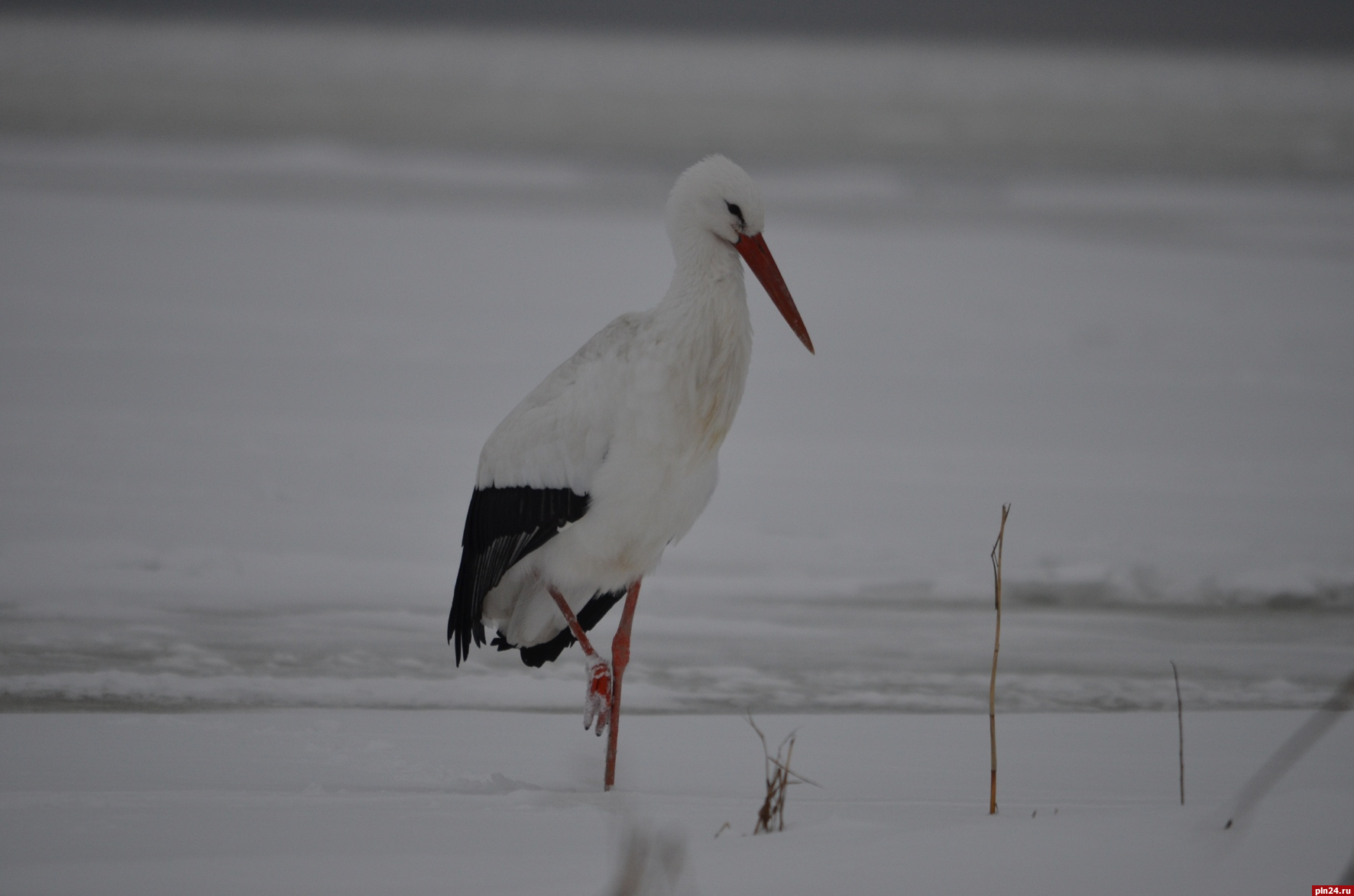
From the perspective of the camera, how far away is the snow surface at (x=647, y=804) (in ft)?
8.92

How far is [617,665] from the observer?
4.01m

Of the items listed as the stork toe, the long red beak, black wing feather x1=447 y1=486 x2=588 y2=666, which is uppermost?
the long red beak

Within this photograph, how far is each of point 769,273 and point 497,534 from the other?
1121 mm

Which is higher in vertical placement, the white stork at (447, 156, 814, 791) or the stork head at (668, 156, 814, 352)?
the stork head at (668, 156, 814, 352)

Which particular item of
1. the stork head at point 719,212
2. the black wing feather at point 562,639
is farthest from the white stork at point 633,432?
the black wing feather at point 562,639

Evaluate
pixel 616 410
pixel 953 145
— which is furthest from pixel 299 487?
pixel 953 145

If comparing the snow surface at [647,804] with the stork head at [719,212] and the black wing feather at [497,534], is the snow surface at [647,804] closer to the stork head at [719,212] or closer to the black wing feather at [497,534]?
the black wing feather at [497,534]

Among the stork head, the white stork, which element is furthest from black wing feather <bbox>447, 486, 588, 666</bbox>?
the stork head

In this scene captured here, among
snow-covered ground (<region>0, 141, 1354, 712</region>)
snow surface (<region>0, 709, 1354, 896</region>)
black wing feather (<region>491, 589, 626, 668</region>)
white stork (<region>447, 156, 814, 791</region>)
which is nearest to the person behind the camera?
snow surface (<region>0, 709, 1354, 896</region>)

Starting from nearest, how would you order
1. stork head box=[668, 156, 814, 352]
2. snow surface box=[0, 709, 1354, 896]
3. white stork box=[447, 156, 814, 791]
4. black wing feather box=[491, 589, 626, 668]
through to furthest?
snow surface box=[0, 709, 1354, 896]
white stork box=[447, 156, 814, 791]
stork head box=[668, 156, 814, 352]
black wing feather box=[491, 589, 626, 668]

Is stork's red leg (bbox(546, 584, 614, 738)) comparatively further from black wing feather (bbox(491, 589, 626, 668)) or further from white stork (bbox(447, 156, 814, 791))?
black wing feather (bbox(491, 589, 626, 668))

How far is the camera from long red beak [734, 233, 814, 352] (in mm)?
3883

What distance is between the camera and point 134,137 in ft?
73.6

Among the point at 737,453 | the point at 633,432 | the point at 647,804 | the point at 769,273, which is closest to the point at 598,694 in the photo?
the point at 647,804
